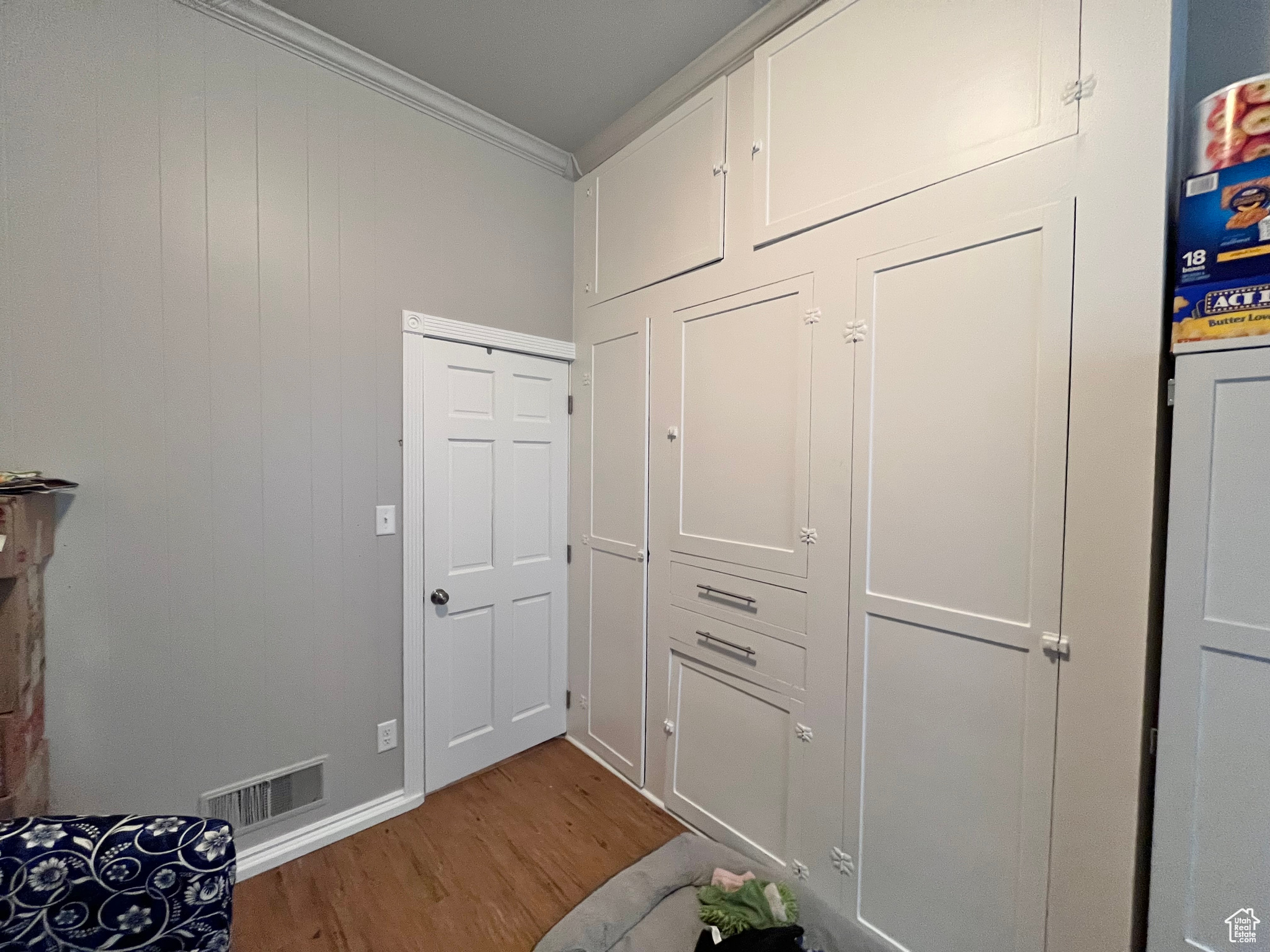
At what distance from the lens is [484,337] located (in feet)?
7.20

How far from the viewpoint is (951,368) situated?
128cm

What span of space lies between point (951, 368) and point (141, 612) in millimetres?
2409

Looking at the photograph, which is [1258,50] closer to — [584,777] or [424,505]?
[424,505]

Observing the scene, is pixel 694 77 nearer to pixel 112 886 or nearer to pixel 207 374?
pixel 207 374

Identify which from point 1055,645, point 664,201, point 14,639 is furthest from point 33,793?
point 664,201

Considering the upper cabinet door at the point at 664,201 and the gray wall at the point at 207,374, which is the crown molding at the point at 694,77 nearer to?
the upper cabinet door at the point at 664,201

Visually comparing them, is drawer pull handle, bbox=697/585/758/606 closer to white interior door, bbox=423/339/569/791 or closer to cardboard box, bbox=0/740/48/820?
white interior door, bbox=423/339/569/791

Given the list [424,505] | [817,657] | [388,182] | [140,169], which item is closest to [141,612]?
[424,505]

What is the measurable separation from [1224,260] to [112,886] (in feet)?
7.82

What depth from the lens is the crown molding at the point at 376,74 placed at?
1.62 metres

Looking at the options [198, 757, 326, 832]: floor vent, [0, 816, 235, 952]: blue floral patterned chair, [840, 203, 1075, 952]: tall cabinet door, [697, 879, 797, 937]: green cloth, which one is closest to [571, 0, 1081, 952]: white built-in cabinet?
[840, 203, 1075, 952]: tall cabinet door

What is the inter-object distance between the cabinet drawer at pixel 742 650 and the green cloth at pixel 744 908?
588mm

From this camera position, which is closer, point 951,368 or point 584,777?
point 951,368

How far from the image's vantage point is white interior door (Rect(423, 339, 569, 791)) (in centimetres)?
211
